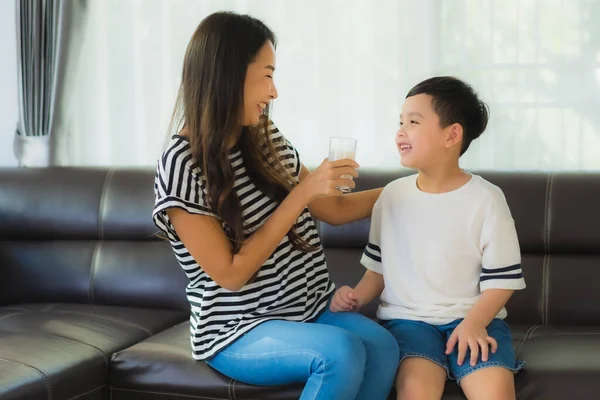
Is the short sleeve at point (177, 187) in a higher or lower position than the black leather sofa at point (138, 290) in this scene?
higher

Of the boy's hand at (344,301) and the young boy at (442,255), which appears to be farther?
the boy's hand at (344,301)

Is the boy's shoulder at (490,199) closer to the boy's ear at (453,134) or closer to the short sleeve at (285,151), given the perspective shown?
the boy's ear at (453,134)

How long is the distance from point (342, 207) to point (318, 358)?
1.81 ft

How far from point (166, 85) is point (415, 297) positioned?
64.5 inches

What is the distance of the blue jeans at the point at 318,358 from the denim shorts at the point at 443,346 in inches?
2.4

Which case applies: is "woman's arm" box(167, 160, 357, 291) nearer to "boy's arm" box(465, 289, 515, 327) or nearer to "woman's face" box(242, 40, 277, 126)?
"woman's face" box(242, 40, 277, 126)

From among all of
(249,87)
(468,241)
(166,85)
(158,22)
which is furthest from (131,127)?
(468,241)

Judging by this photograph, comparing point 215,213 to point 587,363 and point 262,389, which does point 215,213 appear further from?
point 587,363

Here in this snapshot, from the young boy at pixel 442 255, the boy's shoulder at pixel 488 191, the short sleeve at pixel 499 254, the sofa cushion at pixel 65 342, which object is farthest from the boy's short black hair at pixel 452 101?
the sofa cushion at pixel 65 342

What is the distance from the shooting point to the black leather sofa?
6.44 feet

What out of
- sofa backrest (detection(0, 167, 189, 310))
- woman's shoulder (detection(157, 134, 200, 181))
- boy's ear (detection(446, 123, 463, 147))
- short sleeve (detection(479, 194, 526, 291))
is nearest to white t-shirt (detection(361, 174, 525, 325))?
short sleeve (detection(479, 194, 526, 291))

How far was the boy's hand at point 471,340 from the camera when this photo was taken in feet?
5.99

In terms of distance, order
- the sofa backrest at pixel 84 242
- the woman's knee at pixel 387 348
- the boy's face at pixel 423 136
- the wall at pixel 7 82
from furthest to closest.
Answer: the wall at pixel 7 82
the sofa backrest at pixel 84 242
the boy's face at pixel 423 136
the woman's knee at pixel 387 348

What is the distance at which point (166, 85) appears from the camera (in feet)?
10.7
